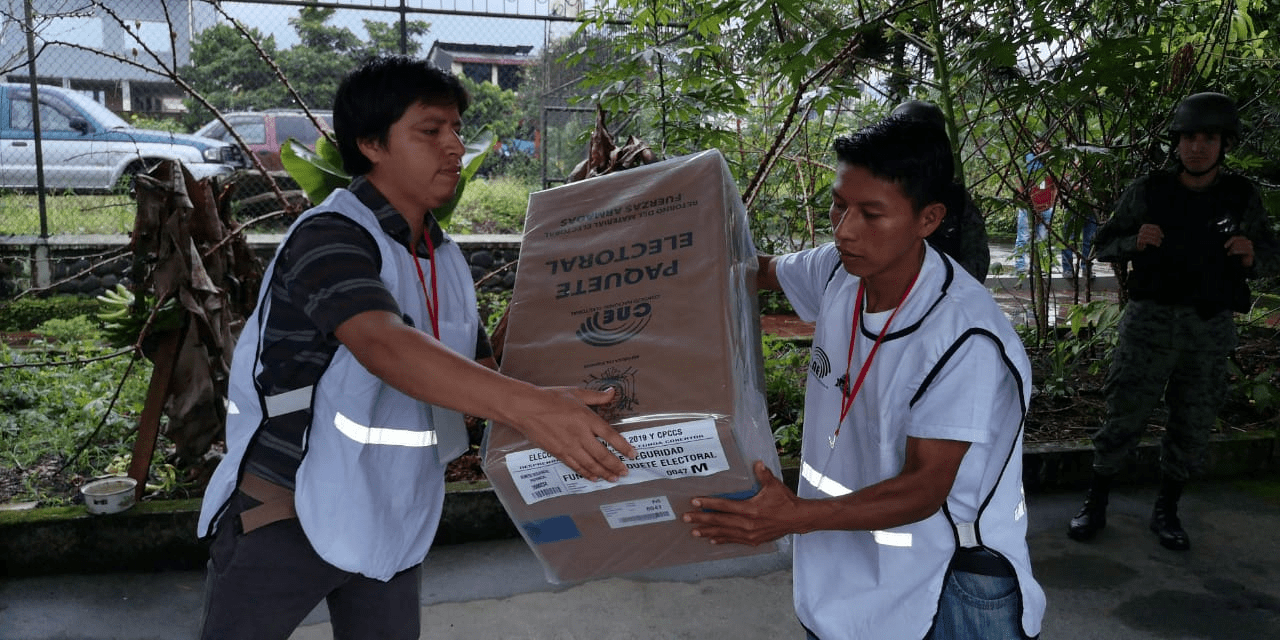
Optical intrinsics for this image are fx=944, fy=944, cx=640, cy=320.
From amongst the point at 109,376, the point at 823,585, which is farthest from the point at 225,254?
the point at 823,585

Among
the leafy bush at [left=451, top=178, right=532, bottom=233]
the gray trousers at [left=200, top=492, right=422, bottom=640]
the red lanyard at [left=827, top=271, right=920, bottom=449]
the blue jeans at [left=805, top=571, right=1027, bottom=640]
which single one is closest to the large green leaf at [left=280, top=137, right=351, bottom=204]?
the gray trousers at [left=200, top=492, right=422, bottom=640]

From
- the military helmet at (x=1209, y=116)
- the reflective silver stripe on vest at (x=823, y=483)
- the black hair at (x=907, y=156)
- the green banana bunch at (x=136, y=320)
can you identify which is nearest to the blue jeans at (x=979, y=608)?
the reflective silver stripe on vest at (x=823, y=483)

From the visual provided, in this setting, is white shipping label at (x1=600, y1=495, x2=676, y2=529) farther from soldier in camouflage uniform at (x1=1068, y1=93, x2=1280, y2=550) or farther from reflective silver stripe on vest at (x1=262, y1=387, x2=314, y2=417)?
soldier in camouflage uniform at (x1=1068, y1=93, x2=1280, y2=550)

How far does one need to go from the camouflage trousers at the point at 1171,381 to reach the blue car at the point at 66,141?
5198 millimetres

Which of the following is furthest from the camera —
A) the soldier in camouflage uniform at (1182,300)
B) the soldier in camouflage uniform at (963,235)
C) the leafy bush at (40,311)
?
the leafy bush at (40,311)

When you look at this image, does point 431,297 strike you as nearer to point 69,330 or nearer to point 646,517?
point 646,517

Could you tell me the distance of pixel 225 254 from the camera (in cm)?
350

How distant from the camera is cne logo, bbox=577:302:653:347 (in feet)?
4.56

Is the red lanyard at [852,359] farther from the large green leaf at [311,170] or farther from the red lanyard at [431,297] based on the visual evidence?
the large green leaf at [311,170]

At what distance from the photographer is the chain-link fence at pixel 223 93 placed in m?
6.46

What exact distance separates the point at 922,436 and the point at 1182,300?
2588mm

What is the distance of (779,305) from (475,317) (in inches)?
248

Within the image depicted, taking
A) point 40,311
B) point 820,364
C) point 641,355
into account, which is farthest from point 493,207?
point 641,355

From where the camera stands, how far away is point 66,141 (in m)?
6.95
